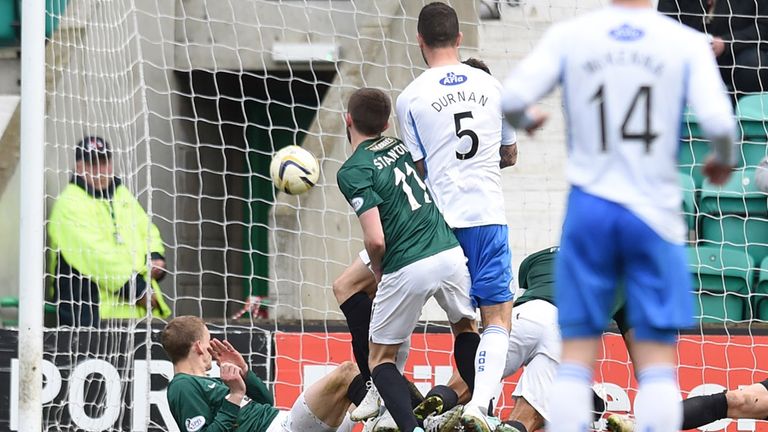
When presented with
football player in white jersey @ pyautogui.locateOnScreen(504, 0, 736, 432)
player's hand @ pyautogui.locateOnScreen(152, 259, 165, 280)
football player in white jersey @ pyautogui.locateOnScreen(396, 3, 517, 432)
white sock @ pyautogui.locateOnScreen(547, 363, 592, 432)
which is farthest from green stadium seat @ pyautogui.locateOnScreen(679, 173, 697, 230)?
white sock @ pyautogui.locateOnScreen(547, 363, 592, 432)

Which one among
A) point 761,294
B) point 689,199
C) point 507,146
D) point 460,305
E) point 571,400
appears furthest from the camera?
point 689,199

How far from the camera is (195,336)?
22.6 ft

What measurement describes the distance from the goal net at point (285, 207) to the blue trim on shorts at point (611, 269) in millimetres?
3855

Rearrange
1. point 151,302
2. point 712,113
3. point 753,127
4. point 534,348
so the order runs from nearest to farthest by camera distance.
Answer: point 712,113 → point 534,348 → point 151,302 → point 753,127

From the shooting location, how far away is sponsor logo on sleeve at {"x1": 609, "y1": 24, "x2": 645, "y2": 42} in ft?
14.4

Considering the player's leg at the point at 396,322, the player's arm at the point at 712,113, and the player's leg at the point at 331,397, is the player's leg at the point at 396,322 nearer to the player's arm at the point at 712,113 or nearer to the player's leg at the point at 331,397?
the player's leg at the point at 331,397

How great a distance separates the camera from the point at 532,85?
433cm

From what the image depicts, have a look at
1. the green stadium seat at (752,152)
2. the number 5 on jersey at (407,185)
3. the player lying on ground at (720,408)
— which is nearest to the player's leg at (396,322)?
the number 5 on jersey at (407,185)

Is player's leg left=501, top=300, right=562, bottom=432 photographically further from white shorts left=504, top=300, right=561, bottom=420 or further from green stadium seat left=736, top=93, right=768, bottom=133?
green stadium seat left=736, top=93, right=768, bottom=133

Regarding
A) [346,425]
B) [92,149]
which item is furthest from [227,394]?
[92,149]

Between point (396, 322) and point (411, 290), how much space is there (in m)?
0.17

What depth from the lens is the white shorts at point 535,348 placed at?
717 centimetres

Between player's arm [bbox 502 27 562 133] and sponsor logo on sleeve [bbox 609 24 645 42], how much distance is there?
0.17 m

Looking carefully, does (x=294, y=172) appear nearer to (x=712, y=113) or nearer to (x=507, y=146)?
(x=507, y=146)
